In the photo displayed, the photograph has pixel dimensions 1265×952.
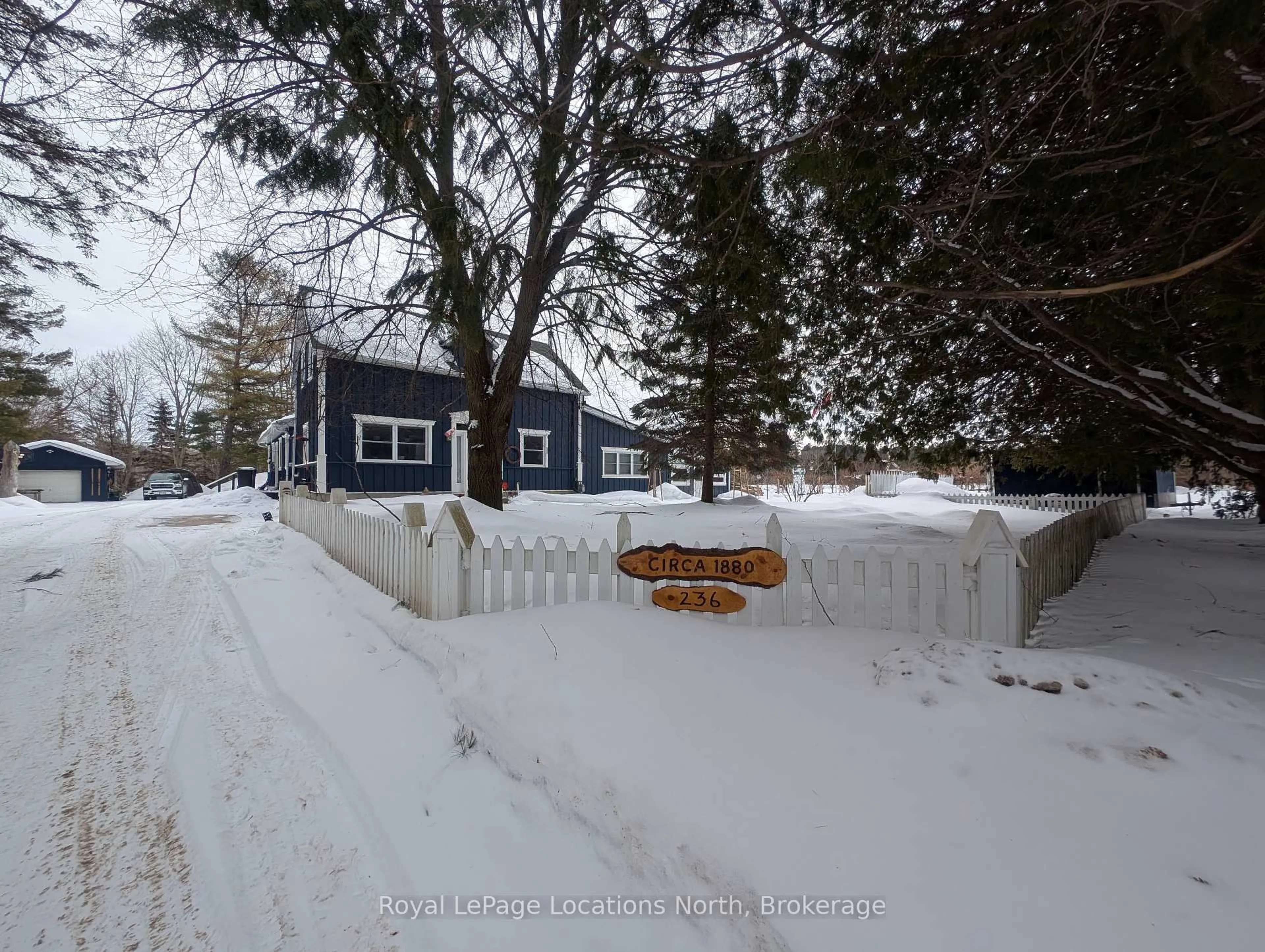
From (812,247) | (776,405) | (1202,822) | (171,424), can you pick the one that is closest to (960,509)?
(776,405)

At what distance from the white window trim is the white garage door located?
78.6 ft

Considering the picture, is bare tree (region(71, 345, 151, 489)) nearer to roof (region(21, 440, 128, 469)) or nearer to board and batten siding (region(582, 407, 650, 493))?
roof (region(21, 440, 128, 469))

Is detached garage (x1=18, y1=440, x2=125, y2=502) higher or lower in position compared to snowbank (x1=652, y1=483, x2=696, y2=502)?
higher

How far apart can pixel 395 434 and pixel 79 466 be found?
79.8 feet

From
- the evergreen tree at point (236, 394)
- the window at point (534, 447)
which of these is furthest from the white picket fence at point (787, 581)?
the evergreen tree at point (236, 394)

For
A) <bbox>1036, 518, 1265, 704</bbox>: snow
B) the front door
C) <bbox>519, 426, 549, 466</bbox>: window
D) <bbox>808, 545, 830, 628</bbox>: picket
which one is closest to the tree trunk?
the front door

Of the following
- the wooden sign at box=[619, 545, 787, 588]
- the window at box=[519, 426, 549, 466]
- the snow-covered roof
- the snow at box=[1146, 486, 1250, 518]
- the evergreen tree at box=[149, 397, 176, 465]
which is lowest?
the snow at box=[1146, 486, 1250, 518]

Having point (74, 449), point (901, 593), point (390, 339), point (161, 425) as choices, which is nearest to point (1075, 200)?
point (901, 593)

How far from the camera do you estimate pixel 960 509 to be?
51.1ft

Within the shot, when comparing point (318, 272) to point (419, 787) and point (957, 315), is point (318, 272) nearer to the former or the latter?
point (419, 787)

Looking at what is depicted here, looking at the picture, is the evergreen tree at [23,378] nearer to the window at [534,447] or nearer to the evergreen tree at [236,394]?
the evergreen tree at [236,394]

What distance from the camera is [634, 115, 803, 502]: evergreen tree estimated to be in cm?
417

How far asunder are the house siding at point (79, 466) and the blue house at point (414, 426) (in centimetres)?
1173

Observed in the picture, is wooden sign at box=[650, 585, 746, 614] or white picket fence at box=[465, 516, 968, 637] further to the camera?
wooden sign at box=[650, 585, 746, 614]
